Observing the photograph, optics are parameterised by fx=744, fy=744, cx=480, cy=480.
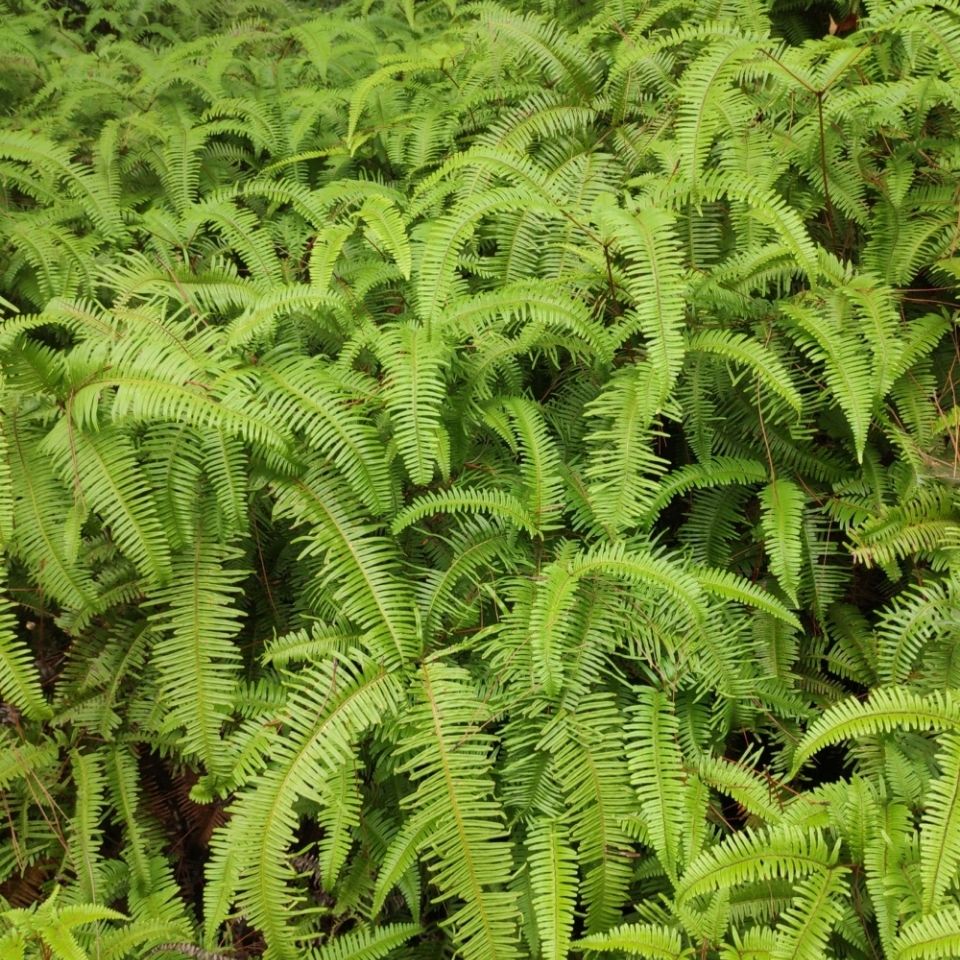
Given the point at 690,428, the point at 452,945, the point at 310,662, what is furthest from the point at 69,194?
the point at 452,945

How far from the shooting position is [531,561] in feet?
8.75

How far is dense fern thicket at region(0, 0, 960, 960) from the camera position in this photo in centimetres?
223

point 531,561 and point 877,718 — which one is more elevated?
point 531,561

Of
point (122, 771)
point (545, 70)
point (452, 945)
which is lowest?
point (452, 945)

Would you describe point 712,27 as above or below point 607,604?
above

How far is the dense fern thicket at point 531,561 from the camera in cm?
223

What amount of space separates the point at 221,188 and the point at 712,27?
2.33 metres

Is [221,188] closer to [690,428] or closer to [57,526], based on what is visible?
[57,526]

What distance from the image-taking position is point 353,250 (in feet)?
11.0

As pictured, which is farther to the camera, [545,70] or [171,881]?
[545,70]

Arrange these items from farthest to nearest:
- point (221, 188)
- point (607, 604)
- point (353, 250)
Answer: point (221, 188), point (353, 250), point (607, 604)

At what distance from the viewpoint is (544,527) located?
101 inches

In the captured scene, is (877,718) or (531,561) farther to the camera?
(531,561)

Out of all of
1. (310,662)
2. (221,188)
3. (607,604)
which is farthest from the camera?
(221,188)
